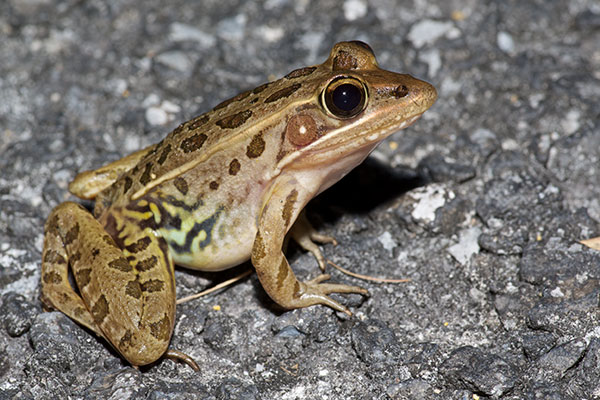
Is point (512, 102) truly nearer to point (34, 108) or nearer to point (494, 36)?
point (494, 36)

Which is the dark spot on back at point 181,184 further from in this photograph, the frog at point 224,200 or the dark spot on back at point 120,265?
the dark spot on back at point 120,265

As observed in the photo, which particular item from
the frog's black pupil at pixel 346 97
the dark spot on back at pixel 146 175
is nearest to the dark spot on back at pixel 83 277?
the dark spot on back at pixel 146 175

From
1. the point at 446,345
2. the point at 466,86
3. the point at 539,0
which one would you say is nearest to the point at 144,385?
the point at 446,345

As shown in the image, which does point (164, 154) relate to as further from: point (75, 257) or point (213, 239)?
point (75, 257)

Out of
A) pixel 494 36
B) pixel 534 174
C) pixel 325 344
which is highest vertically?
pixel 494 36

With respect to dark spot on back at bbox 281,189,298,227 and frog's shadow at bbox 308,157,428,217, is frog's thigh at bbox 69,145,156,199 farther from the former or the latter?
frog's shadow at bbox 308,157,428,217
